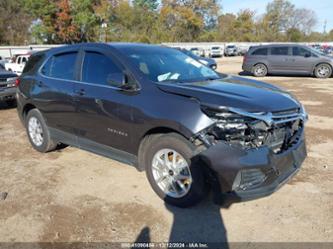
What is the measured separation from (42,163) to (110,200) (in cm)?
178

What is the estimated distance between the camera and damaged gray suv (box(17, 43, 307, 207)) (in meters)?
3.33

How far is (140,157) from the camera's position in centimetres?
404

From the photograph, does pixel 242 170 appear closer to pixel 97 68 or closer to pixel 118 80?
pixel 118 80

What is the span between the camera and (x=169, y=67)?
444cm

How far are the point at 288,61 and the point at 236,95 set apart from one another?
48.6 ft

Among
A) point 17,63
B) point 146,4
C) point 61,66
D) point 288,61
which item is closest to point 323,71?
point 288,61

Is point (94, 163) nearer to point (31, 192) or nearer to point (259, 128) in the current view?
point (31, 192)

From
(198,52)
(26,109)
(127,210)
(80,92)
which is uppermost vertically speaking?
(80,92)

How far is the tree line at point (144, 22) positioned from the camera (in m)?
48.9

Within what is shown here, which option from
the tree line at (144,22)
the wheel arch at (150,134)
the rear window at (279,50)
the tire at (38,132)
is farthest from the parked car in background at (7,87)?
the tree line at (144,22)

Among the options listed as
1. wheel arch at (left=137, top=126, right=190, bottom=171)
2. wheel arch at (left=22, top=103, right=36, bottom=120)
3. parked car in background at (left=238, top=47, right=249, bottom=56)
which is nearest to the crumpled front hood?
wheel arch at (left=137, top=126, right=190, bottom=171)

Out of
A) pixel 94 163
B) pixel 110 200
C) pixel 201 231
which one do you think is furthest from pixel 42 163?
pixel 201 231

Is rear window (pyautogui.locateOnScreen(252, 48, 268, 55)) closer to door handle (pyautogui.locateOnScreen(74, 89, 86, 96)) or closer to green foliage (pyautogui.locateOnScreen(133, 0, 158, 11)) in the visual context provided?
door handle (pyautogui.locateOnScreen(74, 89, 86, 96))

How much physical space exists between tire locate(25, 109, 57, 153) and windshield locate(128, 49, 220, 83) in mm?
2158
